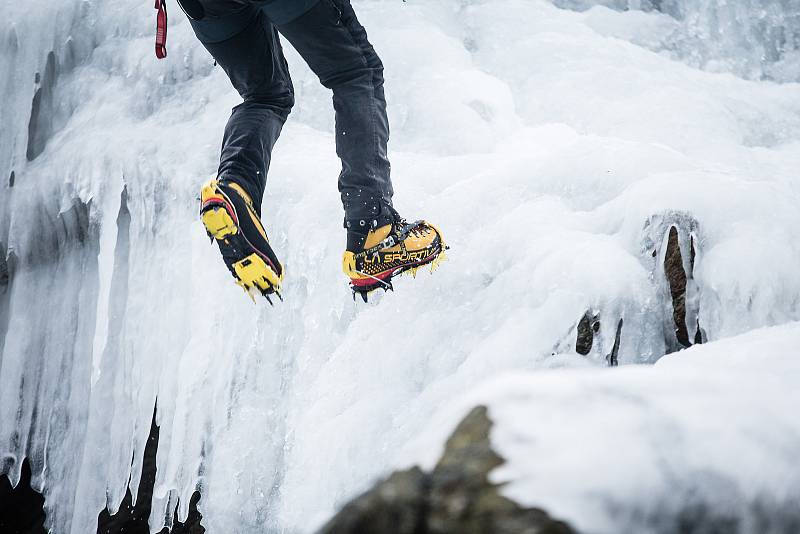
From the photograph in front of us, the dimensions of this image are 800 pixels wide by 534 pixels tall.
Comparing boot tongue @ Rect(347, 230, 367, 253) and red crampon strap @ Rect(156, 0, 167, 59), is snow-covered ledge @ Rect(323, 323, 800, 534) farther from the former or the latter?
red crampon strap @ Rect(156, 0, 167, 59)

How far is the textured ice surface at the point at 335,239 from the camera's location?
1364 mm

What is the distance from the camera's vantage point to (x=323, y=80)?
1.51 meters

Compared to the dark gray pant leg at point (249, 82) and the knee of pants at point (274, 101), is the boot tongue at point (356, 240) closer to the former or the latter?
the dark gray pant leg at point (249, 82)

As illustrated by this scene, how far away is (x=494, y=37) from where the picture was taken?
3.39 m

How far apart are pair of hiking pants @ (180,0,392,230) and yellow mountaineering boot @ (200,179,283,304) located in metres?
0.07

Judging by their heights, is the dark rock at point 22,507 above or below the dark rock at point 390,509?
below

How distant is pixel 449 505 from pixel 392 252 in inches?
40.5

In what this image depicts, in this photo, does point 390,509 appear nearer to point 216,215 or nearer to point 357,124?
point 216,215

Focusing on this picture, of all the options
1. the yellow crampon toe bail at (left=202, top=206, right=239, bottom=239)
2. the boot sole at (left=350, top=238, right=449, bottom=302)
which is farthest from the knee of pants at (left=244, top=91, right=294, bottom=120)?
the boot sole at (left=350, top=238, right=449, bottom=302)

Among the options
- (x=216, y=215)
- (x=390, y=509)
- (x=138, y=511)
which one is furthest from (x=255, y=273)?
(x=138, y=511)

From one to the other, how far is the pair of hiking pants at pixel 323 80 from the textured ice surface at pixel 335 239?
1.17 feet

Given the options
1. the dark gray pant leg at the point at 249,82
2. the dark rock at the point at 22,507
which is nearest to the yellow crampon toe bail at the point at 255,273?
the dark gray pant leg at the point at 249,82

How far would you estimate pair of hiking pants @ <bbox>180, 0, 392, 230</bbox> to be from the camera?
1393mm

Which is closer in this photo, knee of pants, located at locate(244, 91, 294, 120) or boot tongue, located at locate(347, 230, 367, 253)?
boot tongue, located at locate(347, 230, 367, 253)
